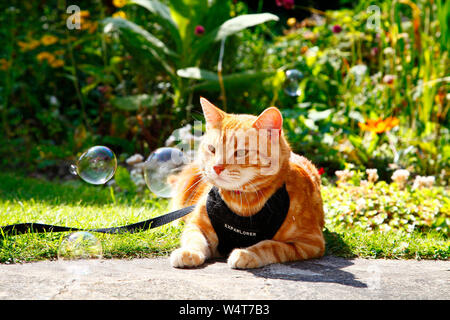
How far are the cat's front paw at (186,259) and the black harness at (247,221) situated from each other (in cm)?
23

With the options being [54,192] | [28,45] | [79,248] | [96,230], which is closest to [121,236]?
[96,230]

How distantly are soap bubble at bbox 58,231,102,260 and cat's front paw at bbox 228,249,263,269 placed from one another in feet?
2.08

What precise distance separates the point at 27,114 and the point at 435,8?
4.88 meters

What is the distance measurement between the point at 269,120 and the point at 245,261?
662mm

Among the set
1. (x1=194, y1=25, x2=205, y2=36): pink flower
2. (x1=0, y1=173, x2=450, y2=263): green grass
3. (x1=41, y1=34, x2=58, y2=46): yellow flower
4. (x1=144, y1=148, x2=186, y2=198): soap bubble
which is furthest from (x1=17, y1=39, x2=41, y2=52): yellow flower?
(x1=144, y1=148, x2=186, y2=198): soap bubble

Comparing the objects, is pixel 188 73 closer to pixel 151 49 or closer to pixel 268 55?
pixel 151 49

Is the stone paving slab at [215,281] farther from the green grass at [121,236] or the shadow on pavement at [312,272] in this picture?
the green grass at [121,236]

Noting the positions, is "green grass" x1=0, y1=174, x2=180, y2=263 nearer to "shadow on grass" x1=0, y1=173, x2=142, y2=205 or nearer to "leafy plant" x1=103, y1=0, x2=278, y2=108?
"shadow on grass" x1=0, y1=173, x2=142, y2=205

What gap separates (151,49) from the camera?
5207 mm

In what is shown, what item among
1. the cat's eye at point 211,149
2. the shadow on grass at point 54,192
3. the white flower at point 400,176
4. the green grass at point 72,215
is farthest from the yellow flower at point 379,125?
the cat's eye at point 211,149

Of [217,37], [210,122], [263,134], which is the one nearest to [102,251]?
A: [210,122]

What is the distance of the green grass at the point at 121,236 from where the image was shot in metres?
2.57

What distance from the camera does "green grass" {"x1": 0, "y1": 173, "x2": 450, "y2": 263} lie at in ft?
8.42

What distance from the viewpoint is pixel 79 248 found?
2312 millimetres
